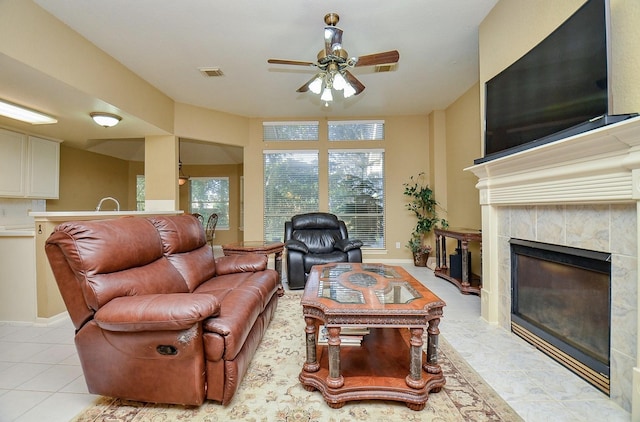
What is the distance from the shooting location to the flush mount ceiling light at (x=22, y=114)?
10.0 feet

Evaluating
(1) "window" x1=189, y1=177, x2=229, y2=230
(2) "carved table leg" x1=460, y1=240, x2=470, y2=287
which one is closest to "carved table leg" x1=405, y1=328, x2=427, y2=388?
(2) "carved table leg" x1=460, y1=240, x2=470, y2=287

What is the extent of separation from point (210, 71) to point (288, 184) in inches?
93.9

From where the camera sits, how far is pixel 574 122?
5.37 feet

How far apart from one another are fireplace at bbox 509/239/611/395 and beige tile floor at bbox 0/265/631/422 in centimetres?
11

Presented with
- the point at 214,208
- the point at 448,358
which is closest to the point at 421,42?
the point at 448,358

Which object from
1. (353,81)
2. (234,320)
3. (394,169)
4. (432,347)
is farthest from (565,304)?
(394,169)

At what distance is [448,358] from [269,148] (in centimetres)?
450

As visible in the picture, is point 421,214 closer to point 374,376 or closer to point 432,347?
point 432,347

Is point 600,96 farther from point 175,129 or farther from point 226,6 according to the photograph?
point 175,129

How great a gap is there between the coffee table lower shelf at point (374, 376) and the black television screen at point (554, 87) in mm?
1642

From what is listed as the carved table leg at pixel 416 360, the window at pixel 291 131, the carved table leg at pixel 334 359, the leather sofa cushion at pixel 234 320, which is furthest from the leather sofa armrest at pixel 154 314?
the window at pixel 291 131

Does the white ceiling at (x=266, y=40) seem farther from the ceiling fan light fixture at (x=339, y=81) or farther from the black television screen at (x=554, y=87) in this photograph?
the black television screen at (x=554, y=87)

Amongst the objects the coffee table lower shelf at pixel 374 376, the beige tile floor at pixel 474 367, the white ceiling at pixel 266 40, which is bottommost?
the beige tile floor at pixel 474 367

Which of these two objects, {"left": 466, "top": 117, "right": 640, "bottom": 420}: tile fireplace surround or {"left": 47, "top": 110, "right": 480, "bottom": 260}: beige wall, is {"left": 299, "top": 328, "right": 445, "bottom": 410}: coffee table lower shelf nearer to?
{"left": 466, "top": 117, "right": 640, "bottom": 420}: tile fireplace surround
